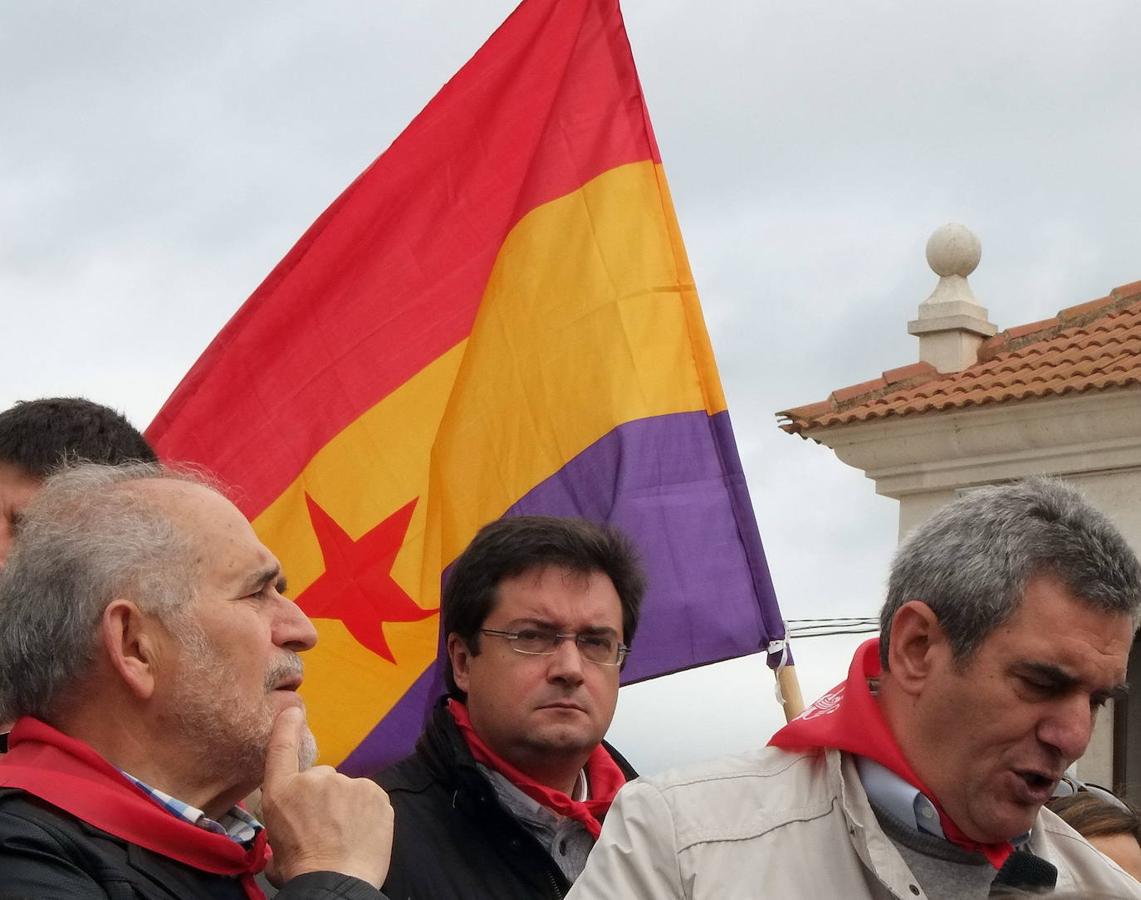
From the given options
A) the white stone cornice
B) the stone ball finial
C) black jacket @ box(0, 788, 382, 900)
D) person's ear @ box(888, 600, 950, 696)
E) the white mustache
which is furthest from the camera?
the stone ball finial

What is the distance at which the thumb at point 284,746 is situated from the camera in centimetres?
Result: 319

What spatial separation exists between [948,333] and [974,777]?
560 inches

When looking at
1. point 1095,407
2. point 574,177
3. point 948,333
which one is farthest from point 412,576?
point 948,333


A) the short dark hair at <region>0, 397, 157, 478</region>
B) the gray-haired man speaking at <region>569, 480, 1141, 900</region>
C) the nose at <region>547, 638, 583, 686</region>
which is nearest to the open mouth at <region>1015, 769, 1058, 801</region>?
the gray-haired man speaking at <region>569, 480, 1141, 900</region>

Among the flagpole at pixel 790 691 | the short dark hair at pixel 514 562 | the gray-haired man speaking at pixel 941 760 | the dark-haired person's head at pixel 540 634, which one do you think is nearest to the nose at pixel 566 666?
the dark-haired person's head at pixel 540 634

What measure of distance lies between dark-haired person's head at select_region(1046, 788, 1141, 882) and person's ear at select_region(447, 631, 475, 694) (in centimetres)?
143

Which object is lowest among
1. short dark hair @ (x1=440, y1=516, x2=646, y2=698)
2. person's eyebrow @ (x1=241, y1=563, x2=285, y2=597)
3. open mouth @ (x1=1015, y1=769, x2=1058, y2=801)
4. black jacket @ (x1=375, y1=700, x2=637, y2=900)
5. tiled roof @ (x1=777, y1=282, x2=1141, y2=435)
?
black jacket @ (x1=375, y1=700, x2=637, y2=900)

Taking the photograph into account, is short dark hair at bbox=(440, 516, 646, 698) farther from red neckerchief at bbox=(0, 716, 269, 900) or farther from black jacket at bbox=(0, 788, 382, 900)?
black jacket at bbox=(0, 788, 382, 900)

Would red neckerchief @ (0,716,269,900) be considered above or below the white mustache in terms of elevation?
below

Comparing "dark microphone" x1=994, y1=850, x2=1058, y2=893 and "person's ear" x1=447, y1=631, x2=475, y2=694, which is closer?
"dark microphone" x1=994, y1=850, x2=1058, y2=893

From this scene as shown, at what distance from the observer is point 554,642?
14.7ft

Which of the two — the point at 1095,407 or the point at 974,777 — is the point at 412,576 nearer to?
the point at 974,777

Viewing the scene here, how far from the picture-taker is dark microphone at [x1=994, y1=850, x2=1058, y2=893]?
2.99m

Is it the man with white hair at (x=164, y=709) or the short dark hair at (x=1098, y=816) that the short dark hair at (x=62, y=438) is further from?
the short dark hair at (x=1098, y=816)
